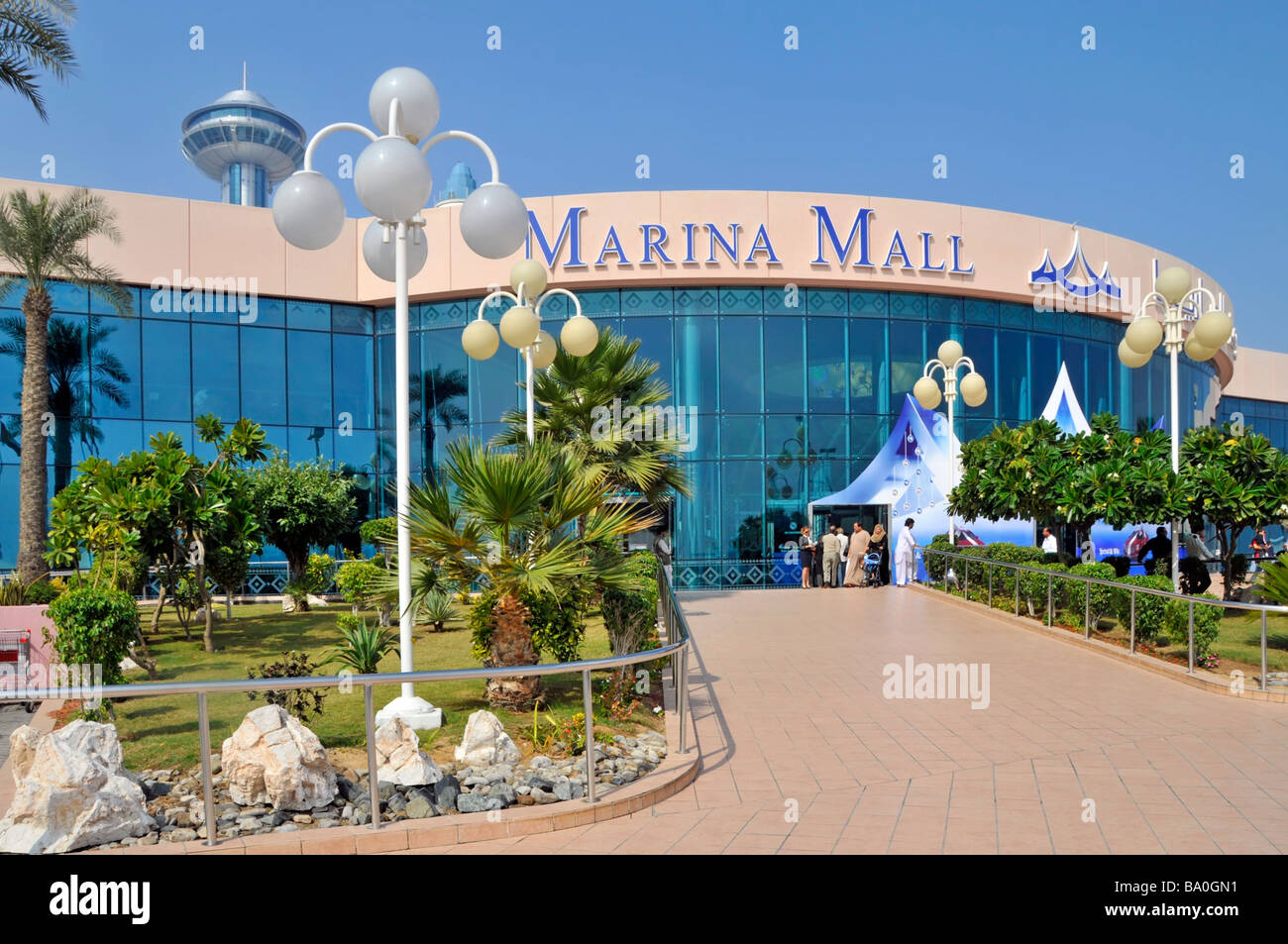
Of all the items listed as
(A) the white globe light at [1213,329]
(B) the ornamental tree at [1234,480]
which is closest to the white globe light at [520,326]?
(A) the white globe light at [1213,329]

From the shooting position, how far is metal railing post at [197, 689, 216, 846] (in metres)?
4.89

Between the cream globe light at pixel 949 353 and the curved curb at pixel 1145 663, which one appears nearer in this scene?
the curved curb at pixel 1145 663

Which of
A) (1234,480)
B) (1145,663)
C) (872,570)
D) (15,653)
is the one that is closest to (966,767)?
(1145,663)

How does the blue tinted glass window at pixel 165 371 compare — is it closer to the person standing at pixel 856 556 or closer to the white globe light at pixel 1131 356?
the person standing at pixel 856 556

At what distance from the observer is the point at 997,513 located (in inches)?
650

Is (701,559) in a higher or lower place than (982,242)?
lower

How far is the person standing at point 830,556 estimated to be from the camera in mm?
21906

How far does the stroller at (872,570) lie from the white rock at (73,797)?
1867 cm

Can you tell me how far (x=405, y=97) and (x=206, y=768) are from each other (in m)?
5.43

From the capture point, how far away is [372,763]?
5.21 meters
